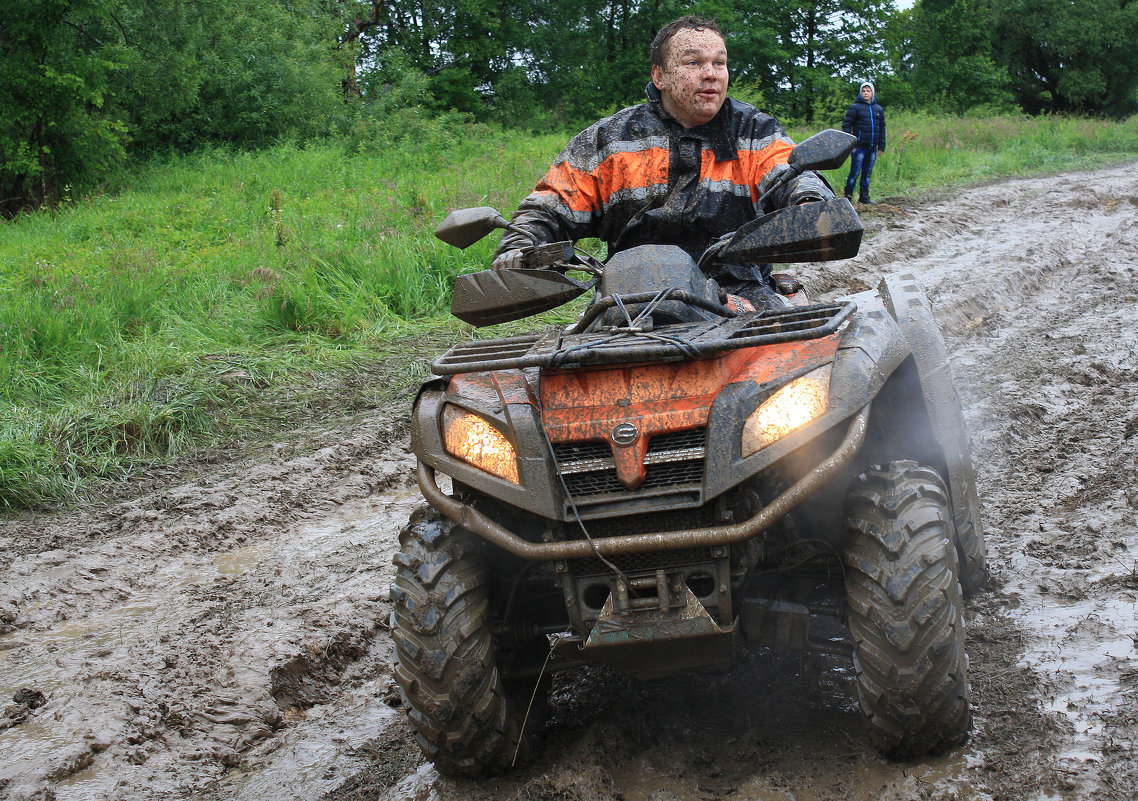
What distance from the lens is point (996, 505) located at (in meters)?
4.90

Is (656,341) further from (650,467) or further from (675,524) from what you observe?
(675,524)

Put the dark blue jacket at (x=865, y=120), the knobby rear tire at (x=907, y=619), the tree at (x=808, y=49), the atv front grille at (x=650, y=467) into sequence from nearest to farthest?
the knobby rear tire at (x=907, y=619) → the atv front grille at (x=650, y=467) → the dark blue jacket at (x=865, y=120) → the tree at (x=808, y=49)

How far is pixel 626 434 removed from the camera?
9.36ft

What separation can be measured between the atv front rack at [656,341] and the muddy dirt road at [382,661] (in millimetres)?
1172

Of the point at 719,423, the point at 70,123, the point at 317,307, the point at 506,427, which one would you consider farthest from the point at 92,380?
the point at 70,123

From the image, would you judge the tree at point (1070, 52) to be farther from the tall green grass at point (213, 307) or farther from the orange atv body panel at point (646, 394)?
the orange atv body panel at point (646, 394)

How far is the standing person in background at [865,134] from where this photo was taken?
14641mm

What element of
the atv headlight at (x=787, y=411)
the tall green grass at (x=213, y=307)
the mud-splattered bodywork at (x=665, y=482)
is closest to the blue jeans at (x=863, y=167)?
the tall green grass at (x=213, y=307)

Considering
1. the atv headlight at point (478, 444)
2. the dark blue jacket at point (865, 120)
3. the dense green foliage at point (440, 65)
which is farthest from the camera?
the dense green foliage at point (440, 65)

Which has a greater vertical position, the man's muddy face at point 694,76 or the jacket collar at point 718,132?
the man's muddy face at point 694,76

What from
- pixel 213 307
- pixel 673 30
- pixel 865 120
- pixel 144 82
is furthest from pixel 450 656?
pixel 144 82

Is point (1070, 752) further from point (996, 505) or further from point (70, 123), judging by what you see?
point (70, 123)

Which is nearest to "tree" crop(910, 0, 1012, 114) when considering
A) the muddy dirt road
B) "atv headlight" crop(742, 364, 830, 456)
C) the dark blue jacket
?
the dark blue jacket

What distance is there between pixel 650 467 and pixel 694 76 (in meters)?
2.01
